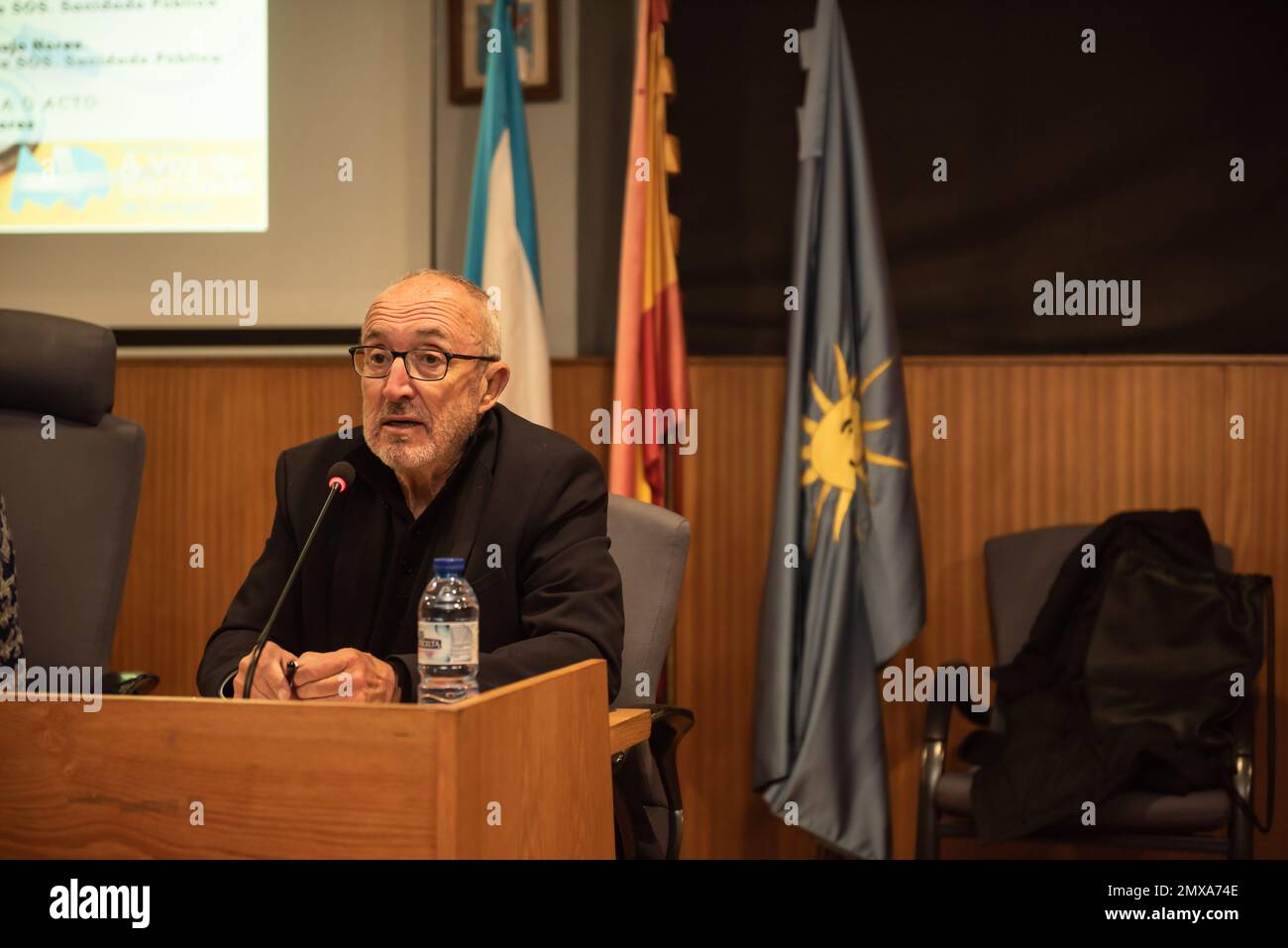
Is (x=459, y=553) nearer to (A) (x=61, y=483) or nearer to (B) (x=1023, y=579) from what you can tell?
(A) (x=61, y=483)

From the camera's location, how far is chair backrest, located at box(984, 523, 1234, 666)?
351 centimetres

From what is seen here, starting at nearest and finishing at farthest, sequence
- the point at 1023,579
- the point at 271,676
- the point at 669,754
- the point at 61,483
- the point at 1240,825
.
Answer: the point at 271,676, the point at 669,754, the point at 61,483, the point at 1240,825, the point at 1023,579

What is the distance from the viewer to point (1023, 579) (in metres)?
3.54

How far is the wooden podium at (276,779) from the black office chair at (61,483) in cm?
132

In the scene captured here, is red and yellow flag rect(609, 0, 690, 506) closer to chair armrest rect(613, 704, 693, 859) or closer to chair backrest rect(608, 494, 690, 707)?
chair backrest rect(608, 494, 690, 707)

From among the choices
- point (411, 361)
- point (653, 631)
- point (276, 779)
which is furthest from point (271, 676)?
point (653, 631)

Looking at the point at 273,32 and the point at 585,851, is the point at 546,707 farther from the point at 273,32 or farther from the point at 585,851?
the point at 273,32

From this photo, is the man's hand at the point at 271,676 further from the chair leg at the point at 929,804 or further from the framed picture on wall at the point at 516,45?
the framed picture on wall at the point at 516,45

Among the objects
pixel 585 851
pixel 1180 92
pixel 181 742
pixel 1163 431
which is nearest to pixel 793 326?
pixel 1163 431

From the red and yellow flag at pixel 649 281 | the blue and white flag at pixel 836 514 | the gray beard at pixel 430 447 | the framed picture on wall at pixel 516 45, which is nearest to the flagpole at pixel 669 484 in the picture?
the red and yellow flag at pixel 649 281

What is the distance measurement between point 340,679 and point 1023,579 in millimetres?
2214

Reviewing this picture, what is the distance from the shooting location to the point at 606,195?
3.98 metres

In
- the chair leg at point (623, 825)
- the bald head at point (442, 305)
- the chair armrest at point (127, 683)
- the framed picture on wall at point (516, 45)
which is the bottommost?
the chair leg at point (623, 825)

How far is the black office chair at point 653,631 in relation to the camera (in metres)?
2.38
